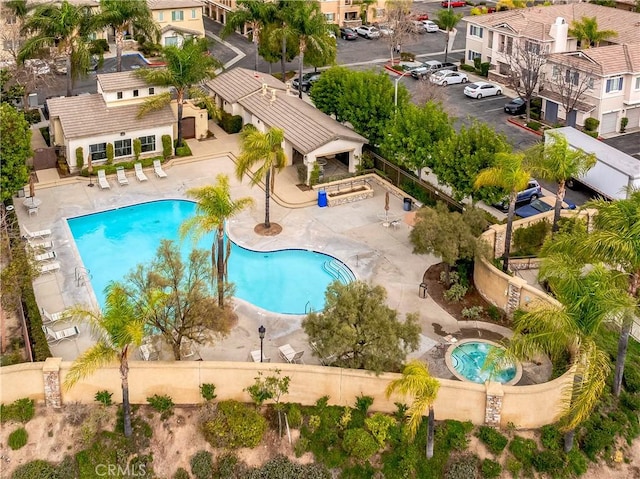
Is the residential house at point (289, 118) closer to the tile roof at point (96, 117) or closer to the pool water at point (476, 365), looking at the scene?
the tile roof at point (96, 117)

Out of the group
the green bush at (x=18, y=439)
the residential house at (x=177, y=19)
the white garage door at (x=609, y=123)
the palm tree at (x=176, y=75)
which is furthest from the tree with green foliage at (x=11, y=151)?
the white garage door at (x=609, y=123)

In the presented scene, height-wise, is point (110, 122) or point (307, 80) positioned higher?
point (110, 122)

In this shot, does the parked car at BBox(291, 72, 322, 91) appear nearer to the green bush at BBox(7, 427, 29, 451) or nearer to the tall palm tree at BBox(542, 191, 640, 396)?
the tall palm tree at BBox(542, 191, 640, 396)

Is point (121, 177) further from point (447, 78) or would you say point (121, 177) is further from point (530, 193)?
point (447, 78)

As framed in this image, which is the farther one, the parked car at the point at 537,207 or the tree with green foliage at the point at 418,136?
the parked car at the point at 537,207

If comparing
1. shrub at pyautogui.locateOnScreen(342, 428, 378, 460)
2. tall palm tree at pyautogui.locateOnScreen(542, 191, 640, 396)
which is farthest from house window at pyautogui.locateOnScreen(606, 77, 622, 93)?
shrub at pyautogui.locateOnScreen(342, 428, 378, 460)

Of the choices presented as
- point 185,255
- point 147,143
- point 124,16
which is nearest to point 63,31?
point 124,16
